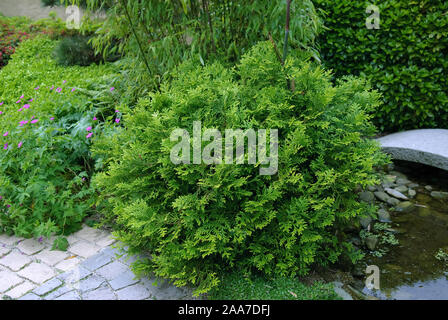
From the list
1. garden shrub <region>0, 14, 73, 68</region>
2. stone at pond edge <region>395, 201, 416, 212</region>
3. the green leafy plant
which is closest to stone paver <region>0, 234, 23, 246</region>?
the green leafy plant

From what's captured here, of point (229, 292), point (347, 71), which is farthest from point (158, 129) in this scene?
point (347, 71)

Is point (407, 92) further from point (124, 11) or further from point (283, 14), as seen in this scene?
point (124, 11)

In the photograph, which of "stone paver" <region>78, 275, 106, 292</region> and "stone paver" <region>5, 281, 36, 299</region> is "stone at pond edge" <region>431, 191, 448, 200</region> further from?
"stone paver" <region>5, 281, 36, 299</region>

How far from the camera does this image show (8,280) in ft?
8.10

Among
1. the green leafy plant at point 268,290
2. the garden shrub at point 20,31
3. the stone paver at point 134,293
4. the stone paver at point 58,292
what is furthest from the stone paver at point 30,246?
the garden shrub at point 20,31

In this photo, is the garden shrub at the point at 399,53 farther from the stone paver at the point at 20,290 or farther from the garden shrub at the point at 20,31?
the garden shrub at the point at 20,31

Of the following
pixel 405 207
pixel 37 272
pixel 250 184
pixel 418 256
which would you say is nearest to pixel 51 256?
pixel 37 272

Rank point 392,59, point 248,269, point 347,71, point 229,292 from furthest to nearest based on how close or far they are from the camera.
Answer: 1. point 347,71
2. point 392,59
3. point 248,269
4. point 229,292

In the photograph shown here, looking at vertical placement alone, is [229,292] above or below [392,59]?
below

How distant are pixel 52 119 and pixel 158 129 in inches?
66.2

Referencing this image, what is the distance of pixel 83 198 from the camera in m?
3.27

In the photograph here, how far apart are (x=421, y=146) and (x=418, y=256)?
4.56ft

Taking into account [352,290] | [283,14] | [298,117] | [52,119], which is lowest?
[352,290]

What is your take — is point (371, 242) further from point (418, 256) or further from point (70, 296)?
point (70, 296)
